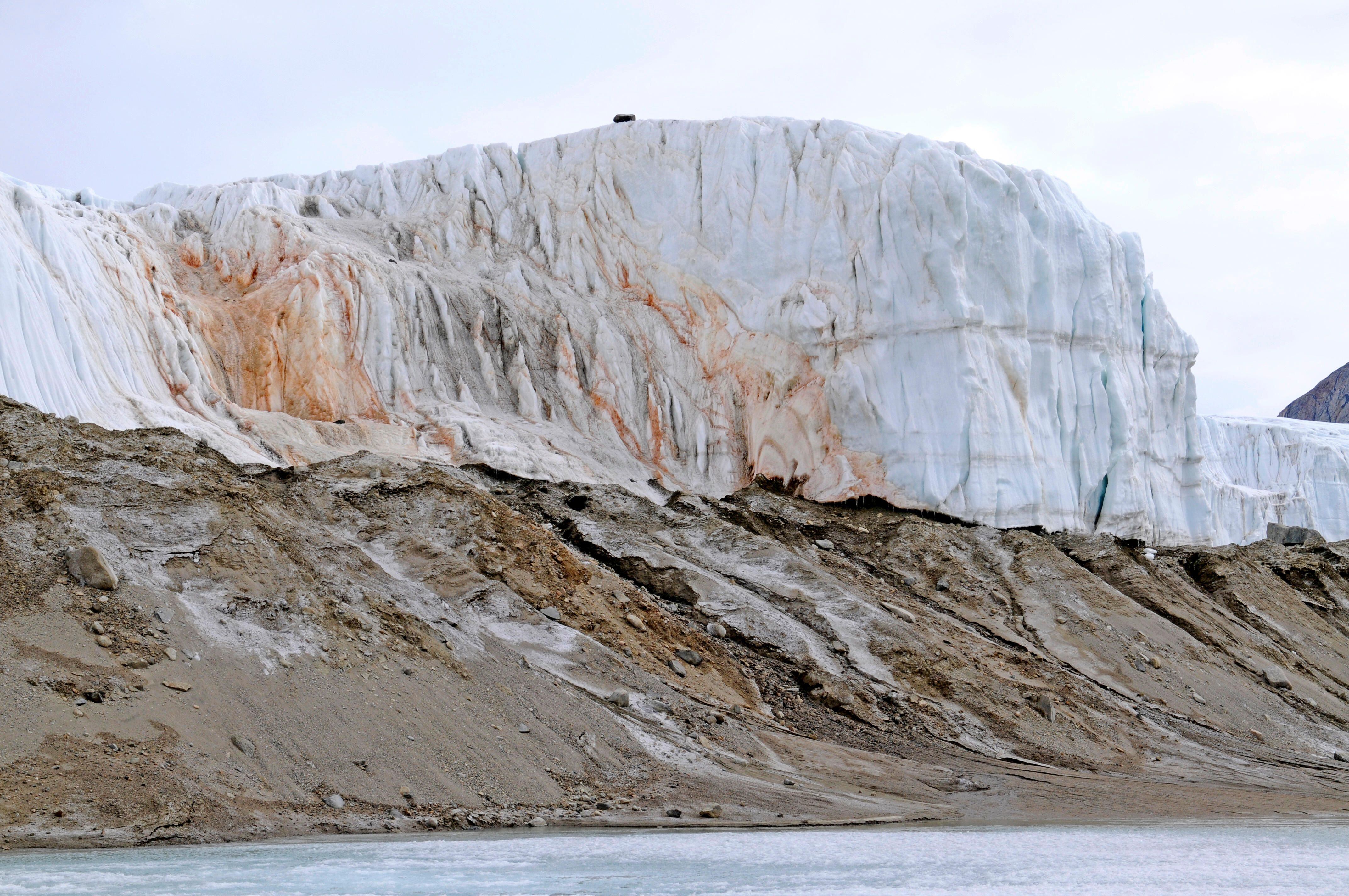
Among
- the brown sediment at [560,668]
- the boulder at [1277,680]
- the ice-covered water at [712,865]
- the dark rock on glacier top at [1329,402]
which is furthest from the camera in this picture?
the dark rock on glacier top at [1329,402]

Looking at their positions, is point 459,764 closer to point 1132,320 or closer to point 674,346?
point 674,346

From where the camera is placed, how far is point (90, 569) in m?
15.2

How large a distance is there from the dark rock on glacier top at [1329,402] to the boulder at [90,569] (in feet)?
318

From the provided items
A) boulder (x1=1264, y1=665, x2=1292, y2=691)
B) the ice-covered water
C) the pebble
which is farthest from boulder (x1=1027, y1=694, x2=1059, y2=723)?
boulder (x1=1264, y1=665, x2=1292, y2=691)

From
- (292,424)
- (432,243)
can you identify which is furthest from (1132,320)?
(292,424)

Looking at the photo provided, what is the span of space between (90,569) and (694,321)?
23.6 meters

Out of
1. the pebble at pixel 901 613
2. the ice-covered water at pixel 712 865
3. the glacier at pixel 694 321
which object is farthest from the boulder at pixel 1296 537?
the ice-covered water at pixel 712 865

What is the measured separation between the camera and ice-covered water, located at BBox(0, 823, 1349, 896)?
11008mm

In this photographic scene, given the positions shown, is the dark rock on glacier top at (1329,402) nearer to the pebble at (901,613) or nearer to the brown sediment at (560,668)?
the brown sediment at (560,668)

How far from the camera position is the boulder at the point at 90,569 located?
15.1 meters

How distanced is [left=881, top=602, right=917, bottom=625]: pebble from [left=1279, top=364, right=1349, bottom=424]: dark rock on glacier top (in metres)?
82.7

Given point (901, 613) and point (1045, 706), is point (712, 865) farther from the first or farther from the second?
point (901, 613)

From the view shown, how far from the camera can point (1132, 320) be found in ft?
126

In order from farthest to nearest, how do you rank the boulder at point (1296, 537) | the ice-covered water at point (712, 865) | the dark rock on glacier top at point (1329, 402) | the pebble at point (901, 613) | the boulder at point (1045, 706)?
1. the dark rock on glacier top at point (1329, 402)
2. the boulder at point (1296, 537)
3. the pebble at point (901, 613)
4. the boulder at point (1045, 706)
5. the ice-covered water at point (712, 865)
